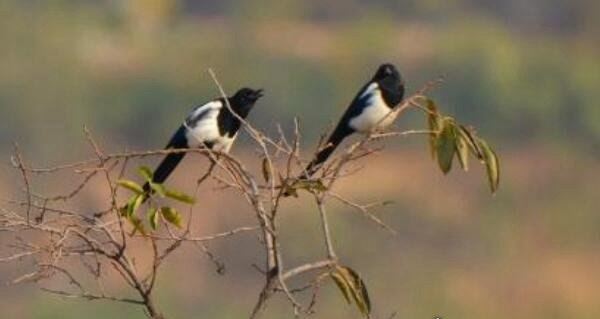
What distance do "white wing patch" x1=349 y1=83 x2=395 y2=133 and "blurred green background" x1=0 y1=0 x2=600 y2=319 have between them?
1910 cm

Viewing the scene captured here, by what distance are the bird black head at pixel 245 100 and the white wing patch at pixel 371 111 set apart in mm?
246

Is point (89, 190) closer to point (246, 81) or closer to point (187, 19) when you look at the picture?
point (246, 81)

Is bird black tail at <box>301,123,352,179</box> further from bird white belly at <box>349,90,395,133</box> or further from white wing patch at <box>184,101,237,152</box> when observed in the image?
white wing patch at <box>184,101,237,152</box>

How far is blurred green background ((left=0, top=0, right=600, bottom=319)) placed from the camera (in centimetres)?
2806

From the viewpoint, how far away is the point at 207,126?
5.30 metres

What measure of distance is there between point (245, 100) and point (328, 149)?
73 cm

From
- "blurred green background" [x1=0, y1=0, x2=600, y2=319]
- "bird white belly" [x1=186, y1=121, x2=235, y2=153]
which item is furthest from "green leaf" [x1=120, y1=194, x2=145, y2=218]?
"blurred green background" [x1=0, y1=0, x2=600, y2=319]

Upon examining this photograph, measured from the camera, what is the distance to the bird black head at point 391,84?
553 cm

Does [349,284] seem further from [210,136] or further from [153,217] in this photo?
[210,136]

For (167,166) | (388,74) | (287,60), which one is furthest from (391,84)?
(287,60)

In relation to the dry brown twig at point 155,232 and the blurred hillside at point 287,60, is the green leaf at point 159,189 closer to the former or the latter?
the dry brown twig at point 155,232

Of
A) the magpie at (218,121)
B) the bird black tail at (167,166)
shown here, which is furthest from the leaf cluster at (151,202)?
the magpie at (218,121)

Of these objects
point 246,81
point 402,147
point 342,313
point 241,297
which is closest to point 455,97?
point 402,147

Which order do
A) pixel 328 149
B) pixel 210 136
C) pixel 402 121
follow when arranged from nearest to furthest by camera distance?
pixel 328 149, pixel 210 136, pixel 402 121
